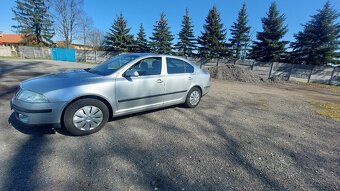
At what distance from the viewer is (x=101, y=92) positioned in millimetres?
3250

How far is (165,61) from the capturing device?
172 inches

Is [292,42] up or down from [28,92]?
up

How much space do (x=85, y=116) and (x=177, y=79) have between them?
7.58 feet

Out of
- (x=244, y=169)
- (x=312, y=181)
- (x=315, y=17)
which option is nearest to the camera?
(x=312, y=181)

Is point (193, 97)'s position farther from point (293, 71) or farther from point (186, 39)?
point (186, 39)

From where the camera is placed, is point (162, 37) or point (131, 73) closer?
point (131, 73)

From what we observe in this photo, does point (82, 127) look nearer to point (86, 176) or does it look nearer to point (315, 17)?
point (86, 176)

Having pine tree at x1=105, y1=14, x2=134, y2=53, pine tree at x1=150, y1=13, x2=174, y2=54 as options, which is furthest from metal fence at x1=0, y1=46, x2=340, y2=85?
pine tree at x1=105, y1=14, x2=134, y2=53

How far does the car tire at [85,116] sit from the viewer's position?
305 cm

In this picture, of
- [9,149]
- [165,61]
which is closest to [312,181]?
[165,61]

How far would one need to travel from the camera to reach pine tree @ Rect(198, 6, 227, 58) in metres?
25.7

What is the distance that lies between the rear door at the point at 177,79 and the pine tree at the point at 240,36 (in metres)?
23.6

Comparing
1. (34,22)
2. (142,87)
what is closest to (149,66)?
(142,87)

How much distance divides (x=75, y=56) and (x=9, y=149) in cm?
2957
